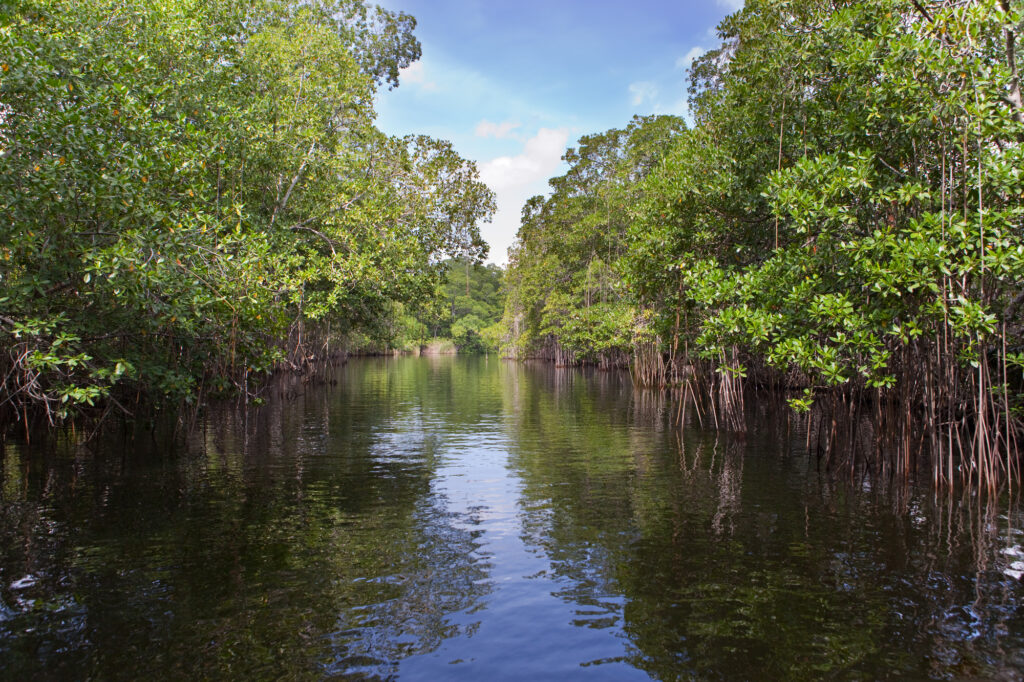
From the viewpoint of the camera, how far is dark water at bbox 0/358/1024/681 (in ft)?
15.5

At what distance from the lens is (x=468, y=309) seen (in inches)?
4026

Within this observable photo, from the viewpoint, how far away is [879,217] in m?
10.1

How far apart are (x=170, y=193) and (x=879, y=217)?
11008 mm

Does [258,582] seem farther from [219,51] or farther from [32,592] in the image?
[219,51]

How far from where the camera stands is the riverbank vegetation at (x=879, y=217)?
805 centimetres

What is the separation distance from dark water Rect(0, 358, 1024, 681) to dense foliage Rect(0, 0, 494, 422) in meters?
1.98

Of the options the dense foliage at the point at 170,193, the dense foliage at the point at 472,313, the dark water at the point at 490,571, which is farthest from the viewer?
the dense foliage at the point at 472,313

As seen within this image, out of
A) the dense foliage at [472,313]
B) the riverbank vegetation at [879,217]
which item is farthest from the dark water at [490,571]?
the dense foliage at [472,313]

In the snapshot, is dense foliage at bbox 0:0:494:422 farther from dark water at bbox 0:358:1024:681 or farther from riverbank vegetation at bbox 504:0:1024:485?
riverbank vegetation at bbox 504:0:1024:485

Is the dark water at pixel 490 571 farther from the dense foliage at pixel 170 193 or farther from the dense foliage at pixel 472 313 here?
the dense foliage at pixel 472 313

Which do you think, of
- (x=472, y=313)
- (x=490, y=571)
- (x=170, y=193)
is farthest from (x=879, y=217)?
(x=472, y=313)

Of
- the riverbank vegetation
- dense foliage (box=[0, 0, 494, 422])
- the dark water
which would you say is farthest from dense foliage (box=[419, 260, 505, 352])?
the dark water

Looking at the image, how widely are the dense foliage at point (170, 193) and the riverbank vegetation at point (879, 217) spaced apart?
8.11 metres

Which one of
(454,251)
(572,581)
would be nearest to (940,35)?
(572,581)
